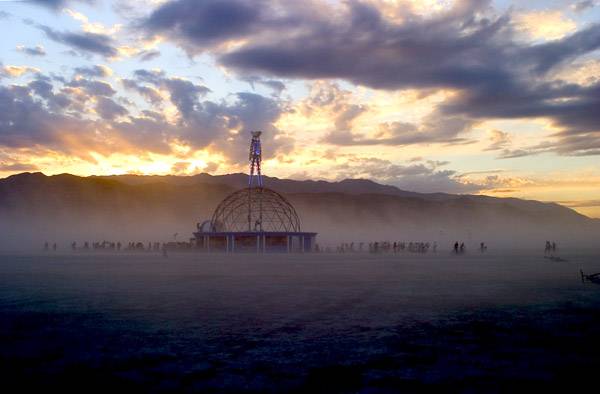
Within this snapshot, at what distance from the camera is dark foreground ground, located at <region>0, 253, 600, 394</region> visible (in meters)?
10.8

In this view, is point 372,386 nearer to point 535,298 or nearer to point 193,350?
point 193,350

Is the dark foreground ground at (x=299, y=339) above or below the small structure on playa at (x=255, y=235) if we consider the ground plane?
below

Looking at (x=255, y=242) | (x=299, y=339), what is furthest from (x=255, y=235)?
(x=299, y=339)

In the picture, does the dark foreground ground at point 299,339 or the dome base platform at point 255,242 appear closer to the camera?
the dark foreground ground at point 299,339

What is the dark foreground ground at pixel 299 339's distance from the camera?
35.5ft

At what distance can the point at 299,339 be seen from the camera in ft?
46.9

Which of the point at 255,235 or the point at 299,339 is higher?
the point at 255,235

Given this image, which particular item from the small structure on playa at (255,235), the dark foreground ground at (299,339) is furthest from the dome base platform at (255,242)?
the dark foreground ground at (299,339)

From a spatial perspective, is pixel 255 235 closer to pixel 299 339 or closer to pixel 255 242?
pixel 255 242

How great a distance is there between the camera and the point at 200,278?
106 feet

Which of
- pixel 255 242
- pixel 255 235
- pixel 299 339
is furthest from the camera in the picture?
pixel 255 242

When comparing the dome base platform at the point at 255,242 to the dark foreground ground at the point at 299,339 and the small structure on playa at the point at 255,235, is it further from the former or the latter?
the dark foreground ground at the point at 299,339

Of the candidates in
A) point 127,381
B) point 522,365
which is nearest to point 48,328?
point 127,381

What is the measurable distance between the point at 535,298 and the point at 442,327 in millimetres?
8664
